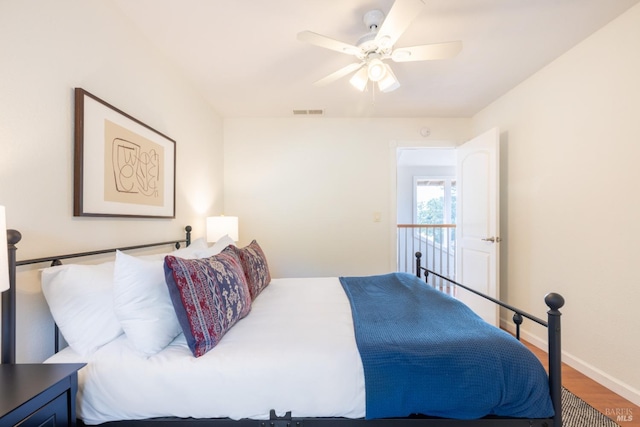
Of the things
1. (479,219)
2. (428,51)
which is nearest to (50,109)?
(428,51)

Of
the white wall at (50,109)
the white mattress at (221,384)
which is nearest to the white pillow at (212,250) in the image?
the white wall at (50,109)

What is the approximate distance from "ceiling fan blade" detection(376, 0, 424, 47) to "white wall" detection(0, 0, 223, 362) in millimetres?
1549

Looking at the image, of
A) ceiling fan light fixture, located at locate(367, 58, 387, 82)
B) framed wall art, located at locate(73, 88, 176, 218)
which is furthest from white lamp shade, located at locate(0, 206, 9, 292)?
ceiling fan light fixture, located at locate(367, 58, 387, 82)

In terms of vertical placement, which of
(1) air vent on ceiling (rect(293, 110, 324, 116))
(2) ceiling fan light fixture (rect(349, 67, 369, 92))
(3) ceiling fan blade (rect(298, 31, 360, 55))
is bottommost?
(2) ceiling fan light fixture (rect(349, 67, 369, 92))

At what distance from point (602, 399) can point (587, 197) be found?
1.35 metres

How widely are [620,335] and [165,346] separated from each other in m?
2.72

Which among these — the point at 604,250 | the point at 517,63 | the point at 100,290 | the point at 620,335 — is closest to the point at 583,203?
the point at 604,250

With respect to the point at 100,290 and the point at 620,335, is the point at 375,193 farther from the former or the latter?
the point at 100,290

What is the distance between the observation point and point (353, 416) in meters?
1.07

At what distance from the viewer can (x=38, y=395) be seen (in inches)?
31.5

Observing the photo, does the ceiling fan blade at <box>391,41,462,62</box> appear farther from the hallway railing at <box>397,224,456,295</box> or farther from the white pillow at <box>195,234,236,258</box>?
the hallway railing at <box>397,224,456,295</box>

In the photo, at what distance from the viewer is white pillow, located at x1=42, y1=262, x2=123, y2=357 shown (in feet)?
3.70

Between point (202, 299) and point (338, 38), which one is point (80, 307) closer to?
point (202, 299)

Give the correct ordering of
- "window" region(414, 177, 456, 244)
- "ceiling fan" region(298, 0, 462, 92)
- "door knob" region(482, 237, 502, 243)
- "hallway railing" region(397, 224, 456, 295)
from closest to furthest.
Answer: "ceiling fan" region(298, 0, 462, 92) < "door knob" region(482, 237, 502, 243) < "hallway railing" region(397, 224, 456, 295) < "window" region(414, 177, 456, 244)
